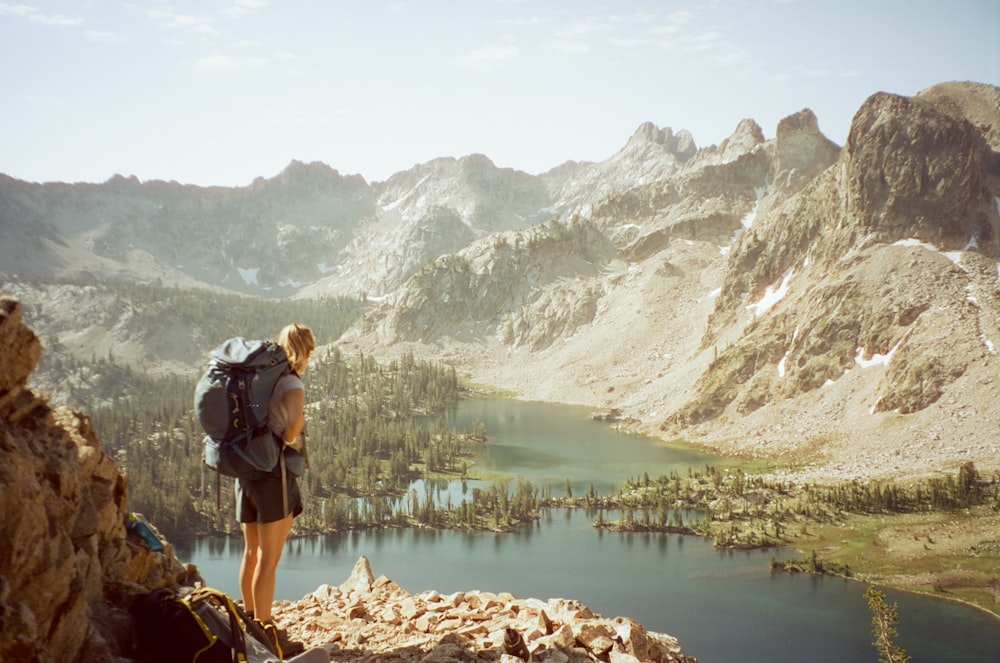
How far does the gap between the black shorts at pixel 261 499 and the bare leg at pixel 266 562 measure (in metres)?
0.11

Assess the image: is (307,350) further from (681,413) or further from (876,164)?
(876,164)

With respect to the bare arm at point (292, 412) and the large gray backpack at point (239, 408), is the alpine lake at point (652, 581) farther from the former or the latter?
the large gray backpack at point (239, 408)

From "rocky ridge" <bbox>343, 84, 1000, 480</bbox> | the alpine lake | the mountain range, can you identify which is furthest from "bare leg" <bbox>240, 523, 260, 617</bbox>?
"rocky ridge" <bbox>343, 84, 1000, 480</bbox>

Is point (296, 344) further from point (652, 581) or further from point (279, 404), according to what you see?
point (652, 581)

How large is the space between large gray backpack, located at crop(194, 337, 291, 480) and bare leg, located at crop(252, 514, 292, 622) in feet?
2.83

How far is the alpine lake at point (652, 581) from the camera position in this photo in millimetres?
43531

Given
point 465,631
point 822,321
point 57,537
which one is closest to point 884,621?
point 465,631

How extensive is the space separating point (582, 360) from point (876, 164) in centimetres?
6535

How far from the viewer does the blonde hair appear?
8.71 m

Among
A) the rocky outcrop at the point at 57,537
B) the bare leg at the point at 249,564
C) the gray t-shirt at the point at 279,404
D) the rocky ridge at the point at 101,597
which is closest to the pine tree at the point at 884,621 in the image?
the rocky ridge at the point at 101,597

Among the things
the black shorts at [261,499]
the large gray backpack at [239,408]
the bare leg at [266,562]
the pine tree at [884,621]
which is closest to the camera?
the large gray backpack at [239,408]

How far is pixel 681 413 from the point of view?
107188 mm

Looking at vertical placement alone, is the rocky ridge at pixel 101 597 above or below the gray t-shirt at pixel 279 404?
below

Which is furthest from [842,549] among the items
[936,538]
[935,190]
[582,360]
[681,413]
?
[582,360]
